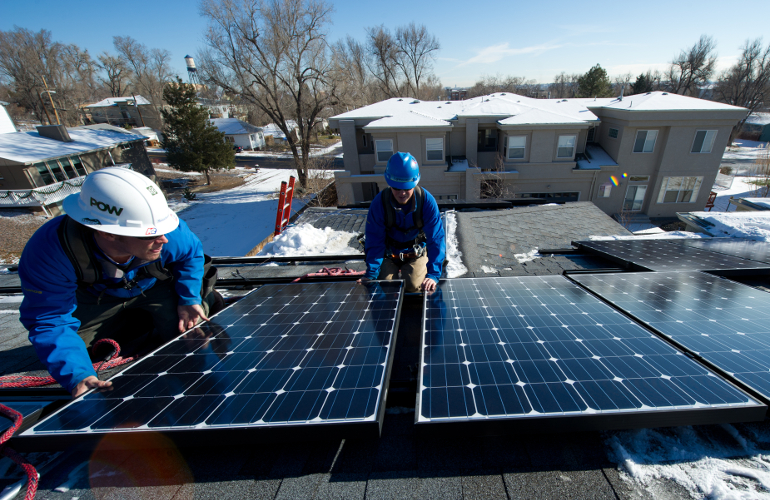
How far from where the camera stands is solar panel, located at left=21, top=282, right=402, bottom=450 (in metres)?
2.12

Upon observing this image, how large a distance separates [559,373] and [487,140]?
25139 millimetres

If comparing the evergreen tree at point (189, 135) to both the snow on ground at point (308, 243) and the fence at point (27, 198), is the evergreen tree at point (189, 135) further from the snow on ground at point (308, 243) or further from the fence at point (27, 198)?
the snow on ground at point (308, 243)

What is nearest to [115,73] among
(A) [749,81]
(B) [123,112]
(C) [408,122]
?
(B) [123,112]

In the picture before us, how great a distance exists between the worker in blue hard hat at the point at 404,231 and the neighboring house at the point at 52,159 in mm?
31690

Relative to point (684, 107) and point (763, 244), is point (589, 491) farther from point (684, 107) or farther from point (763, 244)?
point (684, 107)

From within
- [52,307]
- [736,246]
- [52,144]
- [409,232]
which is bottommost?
[736,246]

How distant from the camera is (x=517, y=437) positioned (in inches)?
95.3

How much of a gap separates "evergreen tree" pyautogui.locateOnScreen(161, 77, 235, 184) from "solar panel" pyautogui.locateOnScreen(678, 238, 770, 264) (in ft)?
128

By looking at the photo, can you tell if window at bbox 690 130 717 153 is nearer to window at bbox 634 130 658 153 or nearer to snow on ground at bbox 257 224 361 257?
window at bbox 634 130 658 153

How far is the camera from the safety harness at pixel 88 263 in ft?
9.52

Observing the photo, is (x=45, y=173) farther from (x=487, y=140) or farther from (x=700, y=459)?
(x=700, y=459)

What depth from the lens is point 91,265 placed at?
3.07 metres

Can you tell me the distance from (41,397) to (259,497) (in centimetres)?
227

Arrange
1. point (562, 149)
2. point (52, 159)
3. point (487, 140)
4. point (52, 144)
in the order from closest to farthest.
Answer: point (562, 149), point (487, 140), point (52, 159), point (52, 144)
